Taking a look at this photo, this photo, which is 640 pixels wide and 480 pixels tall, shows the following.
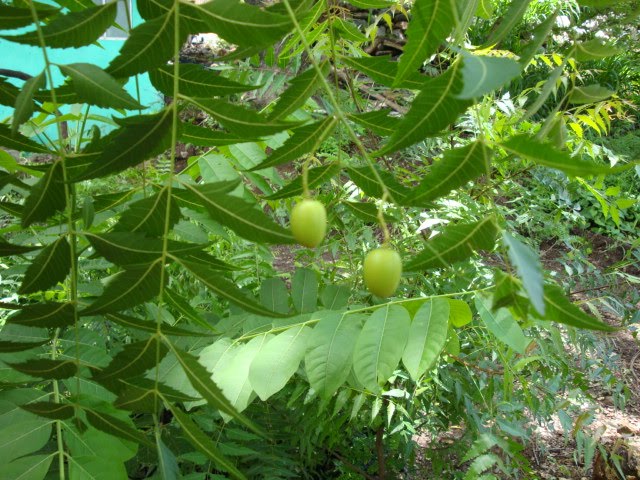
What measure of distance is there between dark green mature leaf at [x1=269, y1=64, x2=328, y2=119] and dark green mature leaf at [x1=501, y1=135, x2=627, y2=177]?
0.25 m

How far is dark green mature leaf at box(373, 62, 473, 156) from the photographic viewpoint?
0.47m

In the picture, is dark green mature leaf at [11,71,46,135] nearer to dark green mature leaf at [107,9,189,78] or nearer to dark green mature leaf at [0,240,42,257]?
dark green mature leaf at [107,9,189,78]

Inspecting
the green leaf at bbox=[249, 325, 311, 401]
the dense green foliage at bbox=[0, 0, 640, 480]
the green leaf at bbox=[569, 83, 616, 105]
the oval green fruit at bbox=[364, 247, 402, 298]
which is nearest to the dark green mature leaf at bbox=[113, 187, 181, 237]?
the dense green foliage at bbox=[0, 0, 640, 480]

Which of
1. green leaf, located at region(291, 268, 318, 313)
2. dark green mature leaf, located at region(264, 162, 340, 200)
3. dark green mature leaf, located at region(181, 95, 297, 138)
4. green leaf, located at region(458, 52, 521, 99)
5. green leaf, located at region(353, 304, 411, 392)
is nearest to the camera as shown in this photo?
green leaf, located at region(458, 52, 521, 99)

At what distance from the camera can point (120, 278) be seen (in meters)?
0.55

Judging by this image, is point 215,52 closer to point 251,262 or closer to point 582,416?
point 251,262

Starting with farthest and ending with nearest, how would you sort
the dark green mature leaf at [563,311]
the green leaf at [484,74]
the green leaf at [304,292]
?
1. the green leaf at [304,292]
2. the dark green mature leaf at [563,311]
3. the green leaf at [484,74]

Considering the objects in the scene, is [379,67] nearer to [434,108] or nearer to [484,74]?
[434,108]

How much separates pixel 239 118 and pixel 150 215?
0.44 ft

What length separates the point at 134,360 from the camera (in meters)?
0.57

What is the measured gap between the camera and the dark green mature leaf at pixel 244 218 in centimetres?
52

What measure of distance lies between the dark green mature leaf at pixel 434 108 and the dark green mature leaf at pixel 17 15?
404mm

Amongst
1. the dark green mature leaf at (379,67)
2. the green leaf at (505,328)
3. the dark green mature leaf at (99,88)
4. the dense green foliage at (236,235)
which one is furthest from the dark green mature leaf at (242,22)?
the green leaf at (505,328)

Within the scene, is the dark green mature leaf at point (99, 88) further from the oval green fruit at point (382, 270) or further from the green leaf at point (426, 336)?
the green leaf at point (426, 336)
